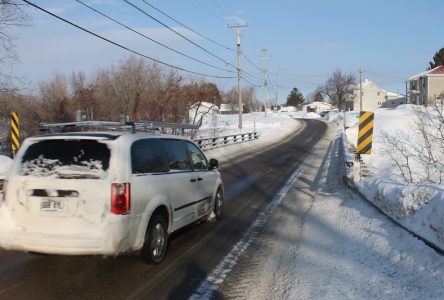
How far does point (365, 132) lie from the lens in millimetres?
12250

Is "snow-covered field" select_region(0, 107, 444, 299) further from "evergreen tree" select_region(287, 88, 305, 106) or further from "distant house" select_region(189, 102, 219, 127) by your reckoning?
"evergreen tree" select_region(287, 88, 305, 106)

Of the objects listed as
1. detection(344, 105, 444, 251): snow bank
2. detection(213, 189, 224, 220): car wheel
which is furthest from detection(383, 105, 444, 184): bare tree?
detection(213, 189, 224, 220): car wheel

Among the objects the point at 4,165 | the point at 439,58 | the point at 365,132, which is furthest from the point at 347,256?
the point at 439,58

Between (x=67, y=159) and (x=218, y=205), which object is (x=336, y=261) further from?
(x=67, y=159)

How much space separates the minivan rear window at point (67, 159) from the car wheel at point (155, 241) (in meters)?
1.08

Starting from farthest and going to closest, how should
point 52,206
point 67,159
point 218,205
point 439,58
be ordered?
point 439,58, point 218,205, point 67,159, point 52,206

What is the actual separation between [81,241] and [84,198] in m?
0.50

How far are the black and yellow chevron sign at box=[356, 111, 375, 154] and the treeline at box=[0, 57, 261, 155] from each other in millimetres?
16818

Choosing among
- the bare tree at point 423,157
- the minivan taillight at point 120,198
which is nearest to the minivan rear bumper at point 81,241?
the minivan taillight at point 120,198

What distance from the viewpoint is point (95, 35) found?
15.8 m

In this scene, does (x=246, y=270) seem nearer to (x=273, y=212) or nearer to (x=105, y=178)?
(x=105, y=178)

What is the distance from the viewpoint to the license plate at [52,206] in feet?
17.9

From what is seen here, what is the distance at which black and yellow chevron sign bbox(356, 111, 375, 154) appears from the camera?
40.1ft

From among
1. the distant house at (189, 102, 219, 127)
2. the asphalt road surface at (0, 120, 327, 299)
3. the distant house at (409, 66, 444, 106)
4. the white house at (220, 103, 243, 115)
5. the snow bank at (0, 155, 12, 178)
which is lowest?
the asphalt road surface at (0, 120, 327, 299)
